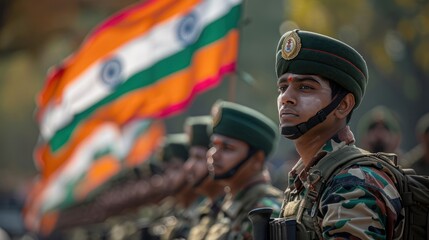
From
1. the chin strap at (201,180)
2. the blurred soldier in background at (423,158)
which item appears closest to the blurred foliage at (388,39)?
the blurred soldier in background at (423,158)

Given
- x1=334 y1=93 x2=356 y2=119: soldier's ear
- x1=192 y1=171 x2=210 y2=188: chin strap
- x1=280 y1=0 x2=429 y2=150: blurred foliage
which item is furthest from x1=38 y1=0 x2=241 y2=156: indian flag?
x1=280 y1=0 x2=429 y2=150: blurred foliage

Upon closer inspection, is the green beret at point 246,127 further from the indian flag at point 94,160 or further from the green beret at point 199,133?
the indian flag at point 94,160

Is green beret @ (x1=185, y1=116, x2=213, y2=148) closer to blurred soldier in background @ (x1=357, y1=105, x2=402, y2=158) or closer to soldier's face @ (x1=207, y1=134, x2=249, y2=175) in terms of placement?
blurred soldier in background @ (x1=357, y1=105, x2=402, y2=158)

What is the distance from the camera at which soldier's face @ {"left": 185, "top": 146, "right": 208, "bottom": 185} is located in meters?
9.42

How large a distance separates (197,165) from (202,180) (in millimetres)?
341

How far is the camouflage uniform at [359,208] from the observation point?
4.54 metres

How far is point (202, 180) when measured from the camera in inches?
365

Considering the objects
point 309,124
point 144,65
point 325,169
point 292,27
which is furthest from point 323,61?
point 292,27

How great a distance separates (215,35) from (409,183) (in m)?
5.24

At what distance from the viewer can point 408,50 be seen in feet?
90.0

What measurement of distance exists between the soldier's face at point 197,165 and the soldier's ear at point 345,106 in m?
4.29

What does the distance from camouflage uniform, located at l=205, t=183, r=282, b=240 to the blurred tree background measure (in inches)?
489

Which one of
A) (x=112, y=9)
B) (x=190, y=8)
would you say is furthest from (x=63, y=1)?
(x=190, y=8)

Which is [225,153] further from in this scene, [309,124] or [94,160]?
[94,160]
